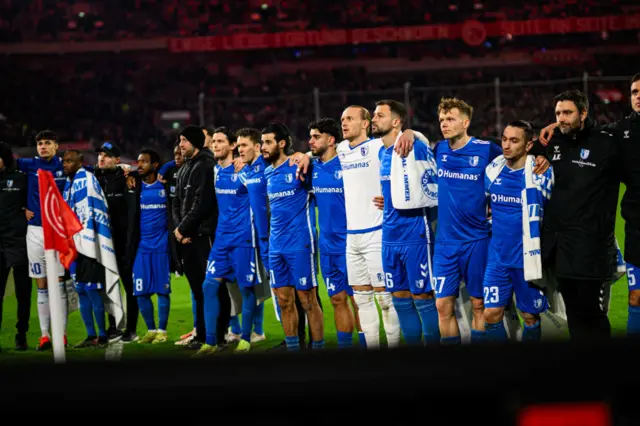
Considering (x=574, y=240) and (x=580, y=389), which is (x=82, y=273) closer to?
(x=574, y=240)

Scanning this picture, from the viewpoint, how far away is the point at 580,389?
71cm

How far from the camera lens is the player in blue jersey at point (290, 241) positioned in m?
7.38

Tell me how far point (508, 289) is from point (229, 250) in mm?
3019

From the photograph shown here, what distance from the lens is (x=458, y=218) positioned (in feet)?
20.8

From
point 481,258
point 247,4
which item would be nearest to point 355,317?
point 481,258

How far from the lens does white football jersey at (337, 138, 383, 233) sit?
6949 millimetres

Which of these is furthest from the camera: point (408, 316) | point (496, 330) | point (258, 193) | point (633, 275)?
point (258, 193)

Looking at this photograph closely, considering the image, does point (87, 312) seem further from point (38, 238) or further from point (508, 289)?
point (508, 289)

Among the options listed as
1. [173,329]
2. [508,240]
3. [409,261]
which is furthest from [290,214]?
[173,329]

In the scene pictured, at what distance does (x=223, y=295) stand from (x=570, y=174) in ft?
13.5

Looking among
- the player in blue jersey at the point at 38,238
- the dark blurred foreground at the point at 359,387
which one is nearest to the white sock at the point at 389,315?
the player in blue jersey at the point at 38,238

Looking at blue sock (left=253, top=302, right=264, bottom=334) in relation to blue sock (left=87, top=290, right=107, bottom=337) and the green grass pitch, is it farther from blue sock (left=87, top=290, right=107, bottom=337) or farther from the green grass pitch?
blue sock (left=87, top=290, right=107, bottom=337)

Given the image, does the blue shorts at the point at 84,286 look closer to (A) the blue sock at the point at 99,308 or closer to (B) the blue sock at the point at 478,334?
(A) the blue sock at the point at 99,308

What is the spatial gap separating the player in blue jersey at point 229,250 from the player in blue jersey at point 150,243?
986mm
